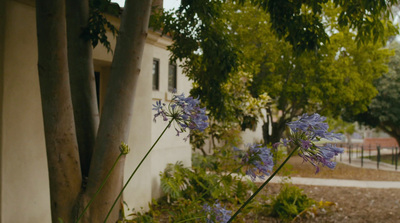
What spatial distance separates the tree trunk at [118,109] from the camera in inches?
109

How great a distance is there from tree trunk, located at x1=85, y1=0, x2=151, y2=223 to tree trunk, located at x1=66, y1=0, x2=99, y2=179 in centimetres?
26

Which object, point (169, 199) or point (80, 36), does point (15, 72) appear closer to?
point (80, 36)

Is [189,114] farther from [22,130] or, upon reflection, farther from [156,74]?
[156,74]

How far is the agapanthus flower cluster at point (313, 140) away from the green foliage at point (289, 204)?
5.55m

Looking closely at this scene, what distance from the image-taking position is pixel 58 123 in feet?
8.84

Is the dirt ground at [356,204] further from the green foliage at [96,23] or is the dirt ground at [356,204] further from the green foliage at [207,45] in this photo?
the green foliage at [96,23]

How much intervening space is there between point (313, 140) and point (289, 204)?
228 inches

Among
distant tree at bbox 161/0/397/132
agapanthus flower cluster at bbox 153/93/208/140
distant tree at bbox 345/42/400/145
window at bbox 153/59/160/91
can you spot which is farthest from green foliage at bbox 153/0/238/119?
distant tree at bbox 345/42/400/145

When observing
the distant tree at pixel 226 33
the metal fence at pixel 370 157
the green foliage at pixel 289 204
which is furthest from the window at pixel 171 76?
the metal fence at pixel 370 157

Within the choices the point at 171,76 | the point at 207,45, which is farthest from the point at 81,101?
the point at 171,76

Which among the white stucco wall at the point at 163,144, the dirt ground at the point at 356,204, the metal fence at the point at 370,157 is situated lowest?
the metal fence at the point at 370,157

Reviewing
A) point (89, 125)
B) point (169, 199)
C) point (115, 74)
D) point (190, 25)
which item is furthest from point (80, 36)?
point (169, 199)

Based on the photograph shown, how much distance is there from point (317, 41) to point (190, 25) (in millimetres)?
1620

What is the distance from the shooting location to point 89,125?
312 centimetres
